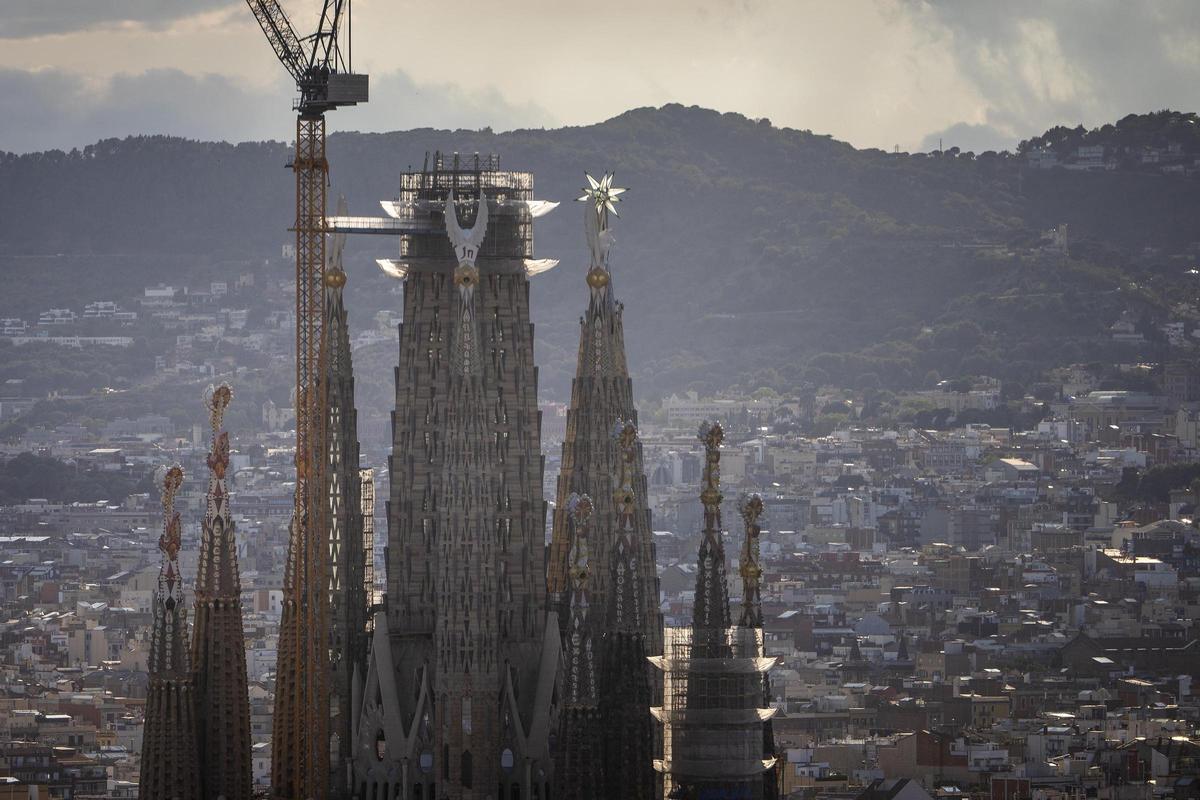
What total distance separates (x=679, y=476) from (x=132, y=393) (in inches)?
1574

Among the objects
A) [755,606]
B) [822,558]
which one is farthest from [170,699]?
[822,558]

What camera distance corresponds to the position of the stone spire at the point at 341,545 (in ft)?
220

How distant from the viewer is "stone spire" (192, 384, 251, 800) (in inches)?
2532

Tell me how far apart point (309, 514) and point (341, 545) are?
1.19 metres

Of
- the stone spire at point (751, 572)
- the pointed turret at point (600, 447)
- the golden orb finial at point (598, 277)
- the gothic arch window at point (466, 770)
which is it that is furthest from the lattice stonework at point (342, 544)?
the stone spire at point (751, 572)

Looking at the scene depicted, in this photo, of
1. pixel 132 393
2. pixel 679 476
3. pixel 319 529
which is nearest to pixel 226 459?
pixel 319 529

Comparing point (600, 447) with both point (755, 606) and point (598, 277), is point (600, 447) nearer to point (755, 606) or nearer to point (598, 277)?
point (598, 277)

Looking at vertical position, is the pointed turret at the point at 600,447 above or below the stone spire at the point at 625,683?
above

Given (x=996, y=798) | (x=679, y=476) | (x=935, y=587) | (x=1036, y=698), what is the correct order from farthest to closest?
1. (x=679, y=476)
2. (x=935, y=587)
3. (x=1036, y=698)
4. (x=996, y=798)

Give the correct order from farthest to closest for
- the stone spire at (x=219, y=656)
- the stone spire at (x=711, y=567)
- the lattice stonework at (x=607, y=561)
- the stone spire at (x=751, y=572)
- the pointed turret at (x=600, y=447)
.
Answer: the pointed turret at (x=600, y=447), the stone spire at (x=219, y=656), the stone spire at (x=751, y=572), the stone spire at (x=711, y=567), the lattice stonework at (x=607, y=561)

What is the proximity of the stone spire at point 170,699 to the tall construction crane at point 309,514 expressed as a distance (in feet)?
8.49

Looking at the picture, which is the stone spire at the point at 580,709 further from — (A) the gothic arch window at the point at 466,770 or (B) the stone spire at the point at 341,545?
(B) the stone spire at the point at 341,545

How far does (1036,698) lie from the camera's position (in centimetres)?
11262

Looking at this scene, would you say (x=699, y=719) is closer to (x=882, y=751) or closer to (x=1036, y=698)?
(x=882, y=751)
